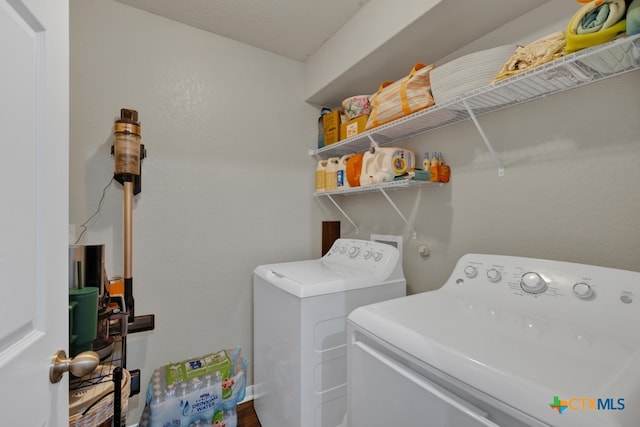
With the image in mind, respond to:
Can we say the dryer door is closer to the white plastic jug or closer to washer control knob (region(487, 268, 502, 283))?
washer control knob (region(487, 268, 502, 283))

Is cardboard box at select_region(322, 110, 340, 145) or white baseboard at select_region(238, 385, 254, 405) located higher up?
cardboard box at select_region(322, 110, 340, 145)

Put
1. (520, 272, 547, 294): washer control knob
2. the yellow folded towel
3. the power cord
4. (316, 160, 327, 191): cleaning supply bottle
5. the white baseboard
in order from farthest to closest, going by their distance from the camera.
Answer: (316, 160, 327, 191): cleaning supply bottle, the white baseboard, the power cord, (520, 272, 547, 294): washer control knob, the yellow folded towel

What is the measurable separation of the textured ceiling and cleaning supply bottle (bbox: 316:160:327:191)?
2.94 ft

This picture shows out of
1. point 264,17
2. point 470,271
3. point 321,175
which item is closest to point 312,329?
point 470,271

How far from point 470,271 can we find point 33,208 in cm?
137

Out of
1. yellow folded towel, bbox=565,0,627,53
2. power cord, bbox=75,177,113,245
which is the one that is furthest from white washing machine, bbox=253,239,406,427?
yellow folded towel, bbox=565,0,627,53

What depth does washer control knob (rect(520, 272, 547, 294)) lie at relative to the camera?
3.19ft

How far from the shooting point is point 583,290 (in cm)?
88

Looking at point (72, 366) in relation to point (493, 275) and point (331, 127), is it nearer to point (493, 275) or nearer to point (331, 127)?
point (493, 275)

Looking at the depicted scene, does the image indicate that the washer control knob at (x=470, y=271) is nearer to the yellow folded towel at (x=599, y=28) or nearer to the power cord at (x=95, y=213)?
the yellow folded towel at (x=599, y=28)

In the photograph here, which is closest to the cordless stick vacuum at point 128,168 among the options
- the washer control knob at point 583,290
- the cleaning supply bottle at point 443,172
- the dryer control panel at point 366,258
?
the dryer control panel at point 366,258

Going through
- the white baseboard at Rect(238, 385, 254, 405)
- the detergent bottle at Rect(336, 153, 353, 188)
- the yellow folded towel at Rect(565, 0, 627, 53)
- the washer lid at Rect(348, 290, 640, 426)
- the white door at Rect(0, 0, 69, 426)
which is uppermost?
the yellow folded towel at Rect(565, 0, 627, 53)

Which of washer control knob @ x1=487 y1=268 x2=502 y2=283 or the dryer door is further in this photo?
washer control knob @ x1=487 y1=268 x2=502 y2=283

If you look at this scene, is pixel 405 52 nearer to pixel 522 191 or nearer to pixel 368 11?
pixel 368 11
